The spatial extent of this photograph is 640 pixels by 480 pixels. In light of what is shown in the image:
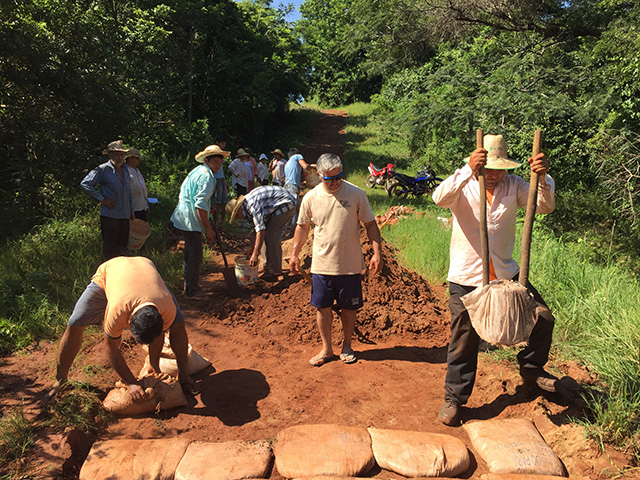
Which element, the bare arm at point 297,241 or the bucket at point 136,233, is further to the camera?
the bucket at point 136,233

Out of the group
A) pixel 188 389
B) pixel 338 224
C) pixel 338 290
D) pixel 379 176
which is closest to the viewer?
pixel 188 389

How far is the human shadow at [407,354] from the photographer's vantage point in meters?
4.37

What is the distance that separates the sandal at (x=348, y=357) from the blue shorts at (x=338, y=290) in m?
0.45

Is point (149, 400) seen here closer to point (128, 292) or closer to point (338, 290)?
point (128, 292)

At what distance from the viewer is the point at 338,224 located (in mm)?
3930

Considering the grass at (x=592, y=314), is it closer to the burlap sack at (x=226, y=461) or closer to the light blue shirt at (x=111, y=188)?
the burlap sack at (x=226, y=461)

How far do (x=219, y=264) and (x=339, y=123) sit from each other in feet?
76.0

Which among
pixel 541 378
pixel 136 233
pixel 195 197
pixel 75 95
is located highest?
pixel 75 95

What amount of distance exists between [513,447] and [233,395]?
2.05m

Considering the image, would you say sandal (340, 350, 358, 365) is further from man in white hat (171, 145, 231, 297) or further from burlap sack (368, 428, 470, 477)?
man in white hat (171, 145, 231, 297)

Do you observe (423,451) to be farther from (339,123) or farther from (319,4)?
(319,4)

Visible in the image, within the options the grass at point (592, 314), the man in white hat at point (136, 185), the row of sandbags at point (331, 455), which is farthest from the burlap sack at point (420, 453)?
the man in white hat at point (136, 185)

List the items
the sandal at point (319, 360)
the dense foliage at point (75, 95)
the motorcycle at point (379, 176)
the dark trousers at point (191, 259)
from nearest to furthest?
the sandal at point (319, 360) < the dark trousers at point (191, 259) < the dense foliage at point (75, 95) < the motorcycle at point (379, 176)

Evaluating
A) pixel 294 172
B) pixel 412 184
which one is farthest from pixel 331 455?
pixel 412 184
